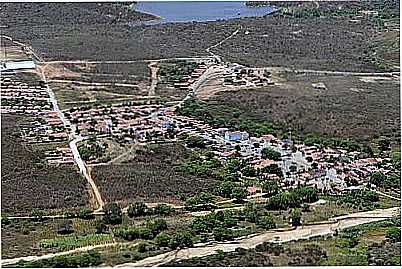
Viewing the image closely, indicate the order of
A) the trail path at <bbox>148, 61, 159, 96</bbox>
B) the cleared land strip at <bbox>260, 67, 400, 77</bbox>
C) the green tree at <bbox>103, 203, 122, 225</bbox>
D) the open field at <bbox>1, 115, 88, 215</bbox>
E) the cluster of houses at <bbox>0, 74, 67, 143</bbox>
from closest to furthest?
the green tree at <bbox>103, 203, 122, 225</bbox>
the open field at <bbox>1, 115, 88, 215</bbox>
the cluster of houses at <bbox>0, 74, 67, 143</bbox>
the trail path at <bbox>148, 61, 159, 96</bbox>
the cleared land strip at <bbox>260, 67, 400, 77</bbox>

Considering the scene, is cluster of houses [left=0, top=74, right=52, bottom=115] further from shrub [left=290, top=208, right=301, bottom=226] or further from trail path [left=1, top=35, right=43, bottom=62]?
shrub [left=290, top=208, right=301, bottom=226]

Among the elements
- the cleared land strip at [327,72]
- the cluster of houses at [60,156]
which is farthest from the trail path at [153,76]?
the cluster of houses at [60,156]

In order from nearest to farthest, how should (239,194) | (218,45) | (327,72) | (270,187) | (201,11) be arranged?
(239,194), (270,187), (327,72), (218,45), (201,11)

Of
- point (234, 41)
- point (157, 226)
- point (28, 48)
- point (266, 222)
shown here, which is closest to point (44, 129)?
point (157, 226)

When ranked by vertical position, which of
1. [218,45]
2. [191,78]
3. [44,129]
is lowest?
[44,129]

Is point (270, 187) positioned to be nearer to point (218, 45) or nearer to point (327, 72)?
point (327, 72)

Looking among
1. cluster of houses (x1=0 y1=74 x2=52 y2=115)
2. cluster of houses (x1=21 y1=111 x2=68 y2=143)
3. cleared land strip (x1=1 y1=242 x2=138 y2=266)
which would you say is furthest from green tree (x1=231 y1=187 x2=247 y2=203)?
cluster of houses (x1=0 y1=74 x2=52 y2=115)

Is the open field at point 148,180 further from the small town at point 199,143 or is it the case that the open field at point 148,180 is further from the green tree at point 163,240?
the green tree at point 163,240
